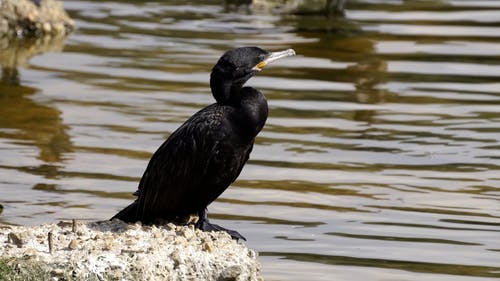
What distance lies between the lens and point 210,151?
540 cm

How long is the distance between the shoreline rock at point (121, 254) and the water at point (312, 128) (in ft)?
2.49

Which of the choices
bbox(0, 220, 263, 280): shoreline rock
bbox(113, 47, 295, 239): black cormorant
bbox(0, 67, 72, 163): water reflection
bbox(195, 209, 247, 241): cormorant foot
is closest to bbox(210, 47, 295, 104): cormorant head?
bbox(113, 47, 295, 239): black cormorant

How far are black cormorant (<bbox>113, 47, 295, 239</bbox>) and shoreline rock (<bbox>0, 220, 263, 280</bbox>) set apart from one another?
0.18 meters

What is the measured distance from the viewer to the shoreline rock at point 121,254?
4844mm

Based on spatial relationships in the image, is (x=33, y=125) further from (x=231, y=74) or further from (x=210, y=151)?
(x=210, y=151)

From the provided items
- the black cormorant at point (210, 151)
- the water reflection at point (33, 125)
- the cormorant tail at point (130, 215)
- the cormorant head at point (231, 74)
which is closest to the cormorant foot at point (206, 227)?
the black cormorant at point (210, 151)

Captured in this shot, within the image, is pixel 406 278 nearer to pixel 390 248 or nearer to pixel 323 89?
pixel 390 248

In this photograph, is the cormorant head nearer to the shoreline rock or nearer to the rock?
the shoreline rock

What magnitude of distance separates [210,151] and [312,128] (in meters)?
3.28

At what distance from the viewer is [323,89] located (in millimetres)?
9602

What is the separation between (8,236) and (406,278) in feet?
5.50

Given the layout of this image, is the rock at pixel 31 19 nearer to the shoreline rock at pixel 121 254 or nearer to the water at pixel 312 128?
the water at pixel 312 128

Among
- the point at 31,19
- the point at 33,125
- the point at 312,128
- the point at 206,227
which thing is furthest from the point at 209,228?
the point at 31,19

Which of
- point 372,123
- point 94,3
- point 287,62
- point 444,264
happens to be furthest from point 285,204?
point 94,3
